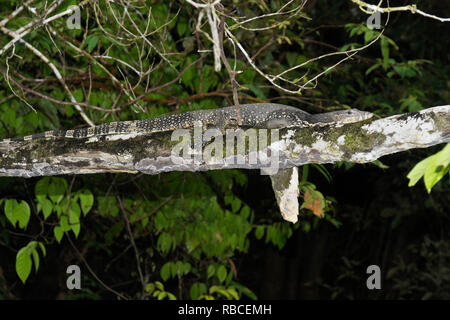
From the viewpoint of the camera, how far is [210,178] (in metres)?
5.51

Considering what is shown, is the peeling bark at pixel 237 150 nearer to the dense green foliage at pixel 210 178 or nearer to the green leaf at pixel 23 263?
the dense green foliage at pixel 210 178

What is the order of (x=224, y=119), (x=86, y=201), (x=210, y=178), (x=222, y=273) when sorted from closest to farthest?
1. (x=224, y=119)
2. (x=86, y=201)
3. (x=222, y=273)
4. (x=210, y=178)

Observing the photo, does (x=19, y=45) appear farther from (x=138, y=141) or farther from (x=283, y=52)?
(x=283, y=52)

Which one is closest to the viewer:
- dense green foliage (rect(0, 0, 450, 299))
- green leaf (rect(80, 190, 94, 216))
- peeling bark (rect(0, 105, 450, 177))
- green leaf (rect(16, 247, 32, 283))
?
peeling bark (rect(0, 105, 450, 177))

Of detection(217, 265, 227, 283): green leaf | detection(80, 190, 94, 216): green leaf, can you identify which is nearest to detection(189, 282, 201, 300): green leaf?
detection(217, 265, 227, 283): green leaf

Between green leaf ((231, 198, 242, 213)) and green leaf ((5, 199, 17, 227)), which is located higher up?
green leaf ((231, 198, 242, 213))

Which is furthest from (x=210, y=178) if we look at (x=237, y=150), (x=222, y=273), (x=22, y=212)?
(x=237, y=150)

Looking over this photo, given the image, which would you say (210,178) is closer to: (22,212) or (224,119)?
(224,119)

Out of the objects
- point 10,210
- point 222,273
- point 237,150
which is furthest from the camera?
point 222,273

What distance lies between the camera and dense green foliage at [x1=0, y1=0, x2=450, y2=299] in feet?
13.9

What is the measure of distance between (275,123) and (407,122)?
5.68 feet

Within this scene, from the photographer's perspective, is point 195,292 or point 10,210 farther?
point 195,292

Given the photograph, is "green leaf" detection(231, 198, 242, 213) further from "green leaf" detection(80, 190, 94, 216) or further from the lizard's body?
"green leaf" detection(80, 190, 94, 216)

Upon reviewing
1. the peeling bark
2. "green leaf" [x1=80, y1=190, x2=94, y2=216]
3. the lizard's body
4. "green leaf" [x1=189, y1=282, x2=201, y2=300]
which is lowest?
"green leaf" [x1=189, y1=282, x2=201, y2=300]
